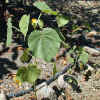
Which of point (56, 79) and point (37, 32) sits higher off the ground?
point (37, 32)

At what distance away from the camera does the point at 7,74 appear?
10.2 ft

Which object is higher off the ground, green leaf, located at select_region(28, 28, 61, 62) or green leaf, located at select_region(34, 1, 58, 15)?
green leaf, located at select_region(34, 1, 58, 15)

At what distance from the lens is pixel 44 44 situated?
4.25 feet

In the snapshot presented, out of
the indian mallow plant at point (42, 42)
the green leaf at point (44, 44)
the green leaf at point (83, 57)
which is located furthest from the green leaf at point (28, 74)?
the green leaf at point (83, 57)

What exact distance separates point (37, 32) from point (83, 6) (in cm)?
588

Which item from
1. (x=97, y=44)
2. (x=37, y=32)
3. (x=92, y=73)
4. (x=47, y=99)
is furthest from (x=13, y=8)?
(x=37, y=32)

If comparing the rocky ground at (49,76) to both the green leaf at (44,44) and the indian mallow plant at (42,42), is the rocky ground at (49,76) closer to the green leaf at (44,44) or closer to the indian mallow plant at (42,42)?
the indian mallow plant at (42,42)

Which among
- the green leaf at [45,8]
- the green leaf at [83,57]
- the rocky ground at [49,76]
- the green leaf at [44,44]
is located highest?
the green leaf at [45,8]

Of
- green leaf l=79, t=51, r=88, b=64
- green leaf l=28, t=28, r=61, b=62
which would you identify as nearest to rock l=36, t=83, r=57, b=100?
green leaf l=79, t=51, r=88, b=64

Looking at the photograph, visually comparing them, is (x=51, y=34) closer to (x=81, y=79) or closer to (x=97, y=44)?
(x=81, y=79)

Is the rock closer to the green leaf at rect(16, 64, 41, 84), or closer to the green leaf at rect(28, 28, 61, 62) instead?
the green leaf at rect(16, 64, 41, 84)

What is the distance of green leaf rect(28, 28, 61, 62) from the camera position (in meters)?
1.24

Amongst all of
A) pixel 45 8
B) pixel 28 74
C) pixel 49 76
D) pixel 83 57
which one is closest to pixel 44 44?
pixel 45 8

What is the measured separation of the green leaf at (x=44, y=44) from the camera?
124 centimetres
